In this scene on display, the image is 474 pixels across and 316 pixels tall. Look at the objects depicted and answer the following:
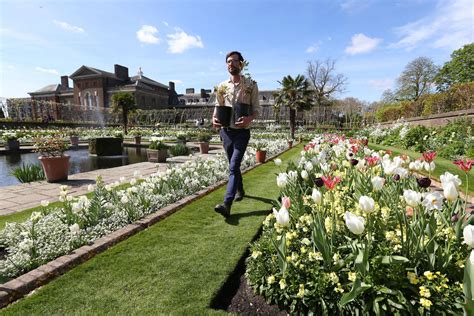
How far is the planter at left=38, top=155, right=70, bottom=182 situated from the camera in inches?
246

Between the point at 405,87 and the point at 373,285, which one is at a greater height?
the point at 405,87

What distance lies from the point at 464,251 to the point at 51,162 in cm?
758

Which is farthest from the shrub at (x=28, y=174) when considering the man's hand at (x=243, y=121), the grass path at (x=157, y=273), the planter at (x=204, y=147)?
the planter at (x=204, y=147)

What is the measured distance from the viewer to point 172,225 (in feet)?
10.9

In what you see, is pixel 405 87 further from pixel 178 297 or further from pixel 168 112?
pixel 178 297

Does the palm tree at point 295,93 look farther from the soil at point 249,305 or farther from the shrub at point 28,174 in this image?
the soil at point 249,305

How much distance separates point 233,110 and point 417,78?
1944 inches

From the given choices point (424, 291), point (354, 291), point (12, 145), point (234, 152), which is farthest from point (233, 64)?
point (12, 145)

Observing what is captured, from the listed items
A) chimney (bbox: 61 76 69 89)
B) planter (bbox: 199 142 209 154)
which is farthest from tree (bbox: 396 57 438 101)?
chimney (bbox: 61 76 69 89)

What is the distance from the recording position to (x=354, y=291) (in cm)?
150

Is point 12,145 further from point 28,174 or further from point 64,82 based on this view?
point 64,82

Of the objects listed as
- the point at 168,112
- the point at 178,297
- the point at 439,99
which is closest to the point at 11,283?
the point at 178,297

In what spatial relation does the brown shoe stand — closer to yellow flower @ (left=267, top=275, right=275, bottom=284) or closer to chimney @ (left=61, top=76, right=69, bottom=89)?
yellow flower @ (left=267, top=275, right=275, bottom=284)

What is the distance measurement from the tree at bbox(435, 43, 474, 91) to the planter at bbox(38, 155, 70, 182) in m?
45.3
